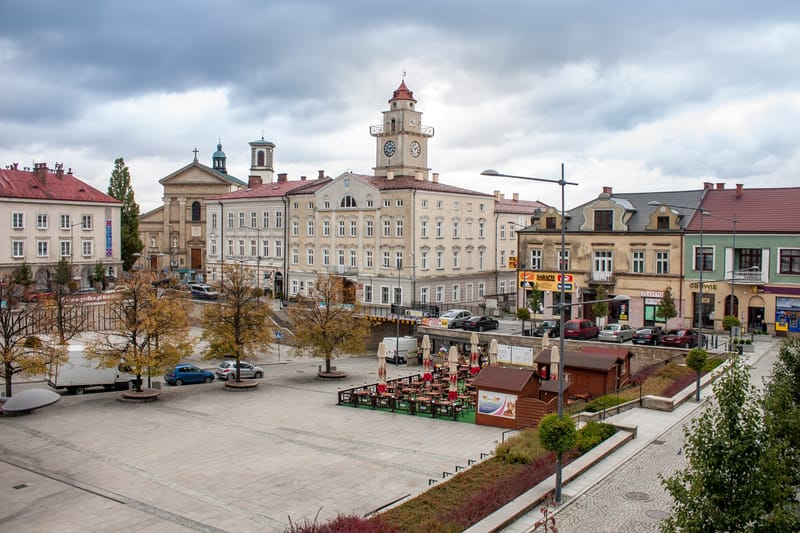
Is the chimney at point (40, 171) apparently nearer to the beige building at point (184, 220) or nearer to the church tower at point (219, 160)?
the beige building at point (184, 220)

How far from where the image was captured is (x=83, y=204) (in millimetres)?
68875

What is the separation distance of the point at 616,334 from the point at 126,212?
187ft

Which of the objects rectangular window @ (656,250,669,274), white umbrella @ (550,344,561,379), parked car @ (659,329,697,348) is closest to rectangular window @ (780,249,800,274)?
rectangular window @ (656,250,669,274)

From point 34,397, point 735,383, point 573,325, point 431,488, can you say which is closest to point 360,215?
point 573,325

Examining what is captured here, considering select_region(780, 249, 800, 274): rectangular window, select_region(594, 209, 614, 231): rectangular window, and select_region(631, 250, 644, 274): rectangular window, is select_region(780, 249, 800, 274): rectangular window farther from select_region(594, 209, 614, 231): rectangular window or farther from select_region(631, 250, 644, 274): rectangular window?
select_region(594, 209, 614, 231): rectangular window

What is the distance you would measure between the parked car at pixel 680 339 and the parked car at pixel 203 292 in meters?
38.8

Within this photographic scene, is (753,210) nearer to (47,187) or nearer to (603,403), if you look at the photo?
(603,403)

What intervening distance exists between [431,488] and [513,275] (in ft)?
176

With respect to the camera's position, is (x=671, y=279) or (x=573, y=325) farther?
(x=671, y=279)

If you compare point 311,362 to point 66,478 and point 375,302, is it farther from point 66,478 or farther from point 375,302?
point 66,478

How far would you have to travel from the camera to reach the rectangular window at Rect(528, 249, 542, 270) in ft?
181

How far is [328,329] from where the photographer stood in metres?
43.1

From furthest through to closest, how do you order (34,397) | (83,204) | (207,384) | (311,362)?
(83,204)
(311,362)
(207,384)
(34,397)

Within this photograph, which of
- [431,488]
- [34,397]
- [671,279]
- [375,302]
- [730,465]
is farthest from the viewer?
[375,302]
